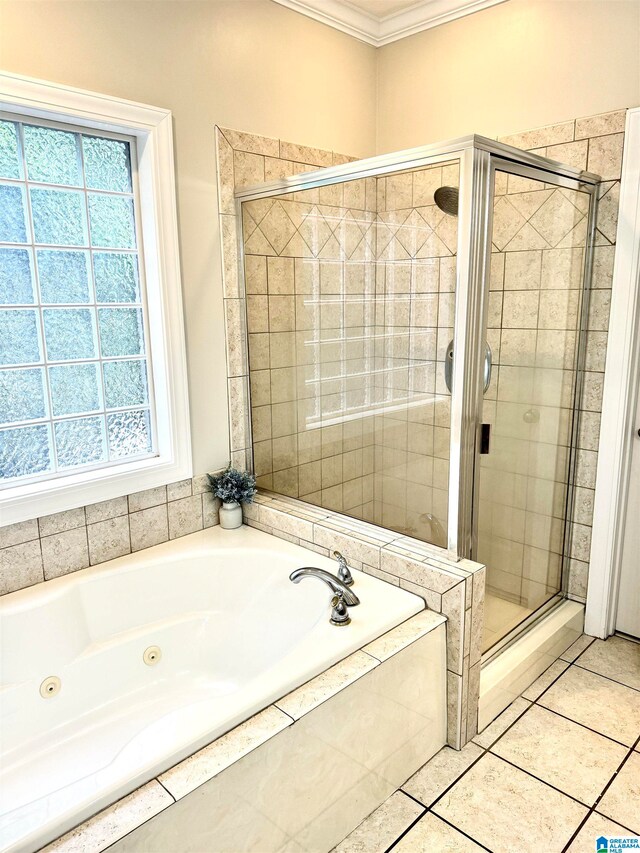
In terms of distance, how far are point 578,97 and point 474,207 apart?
0.97 meters

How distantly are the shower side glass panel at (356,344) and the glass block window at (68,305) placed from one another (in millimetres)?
522

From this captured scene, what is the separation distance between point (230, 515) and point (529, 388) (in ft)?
4.40

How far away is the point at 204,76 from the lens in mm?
2387

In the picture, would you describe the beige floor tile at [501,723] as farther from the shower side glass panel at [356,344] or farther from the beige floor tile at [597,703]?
the shower side glass panel at [356,344]

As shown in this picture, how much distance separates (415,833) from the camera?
1739 millimetres

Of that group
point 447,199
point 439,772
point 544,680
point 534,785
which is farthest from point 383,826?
point 447,199

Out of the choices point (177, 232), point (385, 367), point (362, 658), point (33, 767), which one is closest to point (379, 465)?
point (385, 367)

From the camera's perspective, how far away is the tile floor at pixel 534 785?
5.64ft

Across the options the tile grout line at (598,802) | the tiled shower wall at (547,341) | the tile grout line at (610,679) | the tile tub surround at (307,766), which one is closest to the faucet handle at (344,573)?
the tile tub surround at (307,766)

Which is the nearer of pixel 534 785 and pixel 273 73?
pixel 534 785

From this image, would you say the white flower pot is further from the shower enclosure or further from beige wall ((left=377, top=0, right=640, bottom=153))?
beige wall ((left=377, top=0, right=640, bottom=153))

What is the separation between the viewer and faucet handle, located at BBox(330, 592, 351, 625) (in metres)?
1.90

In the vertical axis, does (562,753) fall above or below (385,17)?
below

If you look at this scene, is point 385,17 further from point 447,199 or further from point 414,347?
point 414,347
